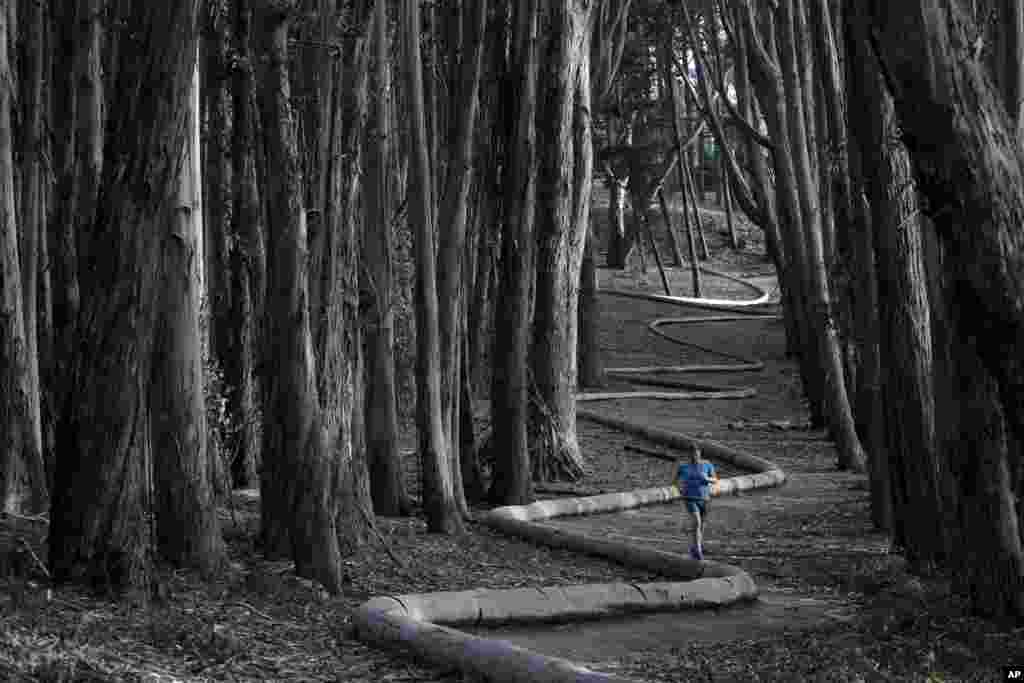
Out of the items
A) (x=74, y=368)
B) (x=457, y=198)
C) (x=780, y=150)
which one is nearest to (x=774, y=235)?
(x=780, y=150)

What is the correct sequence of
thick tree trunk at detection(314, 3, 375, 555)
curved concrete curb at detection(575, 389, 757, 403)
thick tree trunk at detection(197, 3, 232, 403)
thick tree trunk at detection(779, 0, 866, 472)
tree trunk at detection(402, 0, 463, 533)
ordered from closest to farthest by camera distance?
thick tree trunk at detection(314, 3, 375, 555) → tree trunk at detection(402, 0, 463, 533) → thick tree trunk at detection(197, 3, 232, 403) → thick tree trunk at detection(779, 0, 866, 472) → curved concrete curb at detection(575, 389, 757, 403)

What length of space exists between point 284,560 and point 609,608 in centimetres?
242

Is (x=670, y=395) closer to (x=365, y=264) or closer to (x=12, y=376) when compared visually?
(x=365, y=264)

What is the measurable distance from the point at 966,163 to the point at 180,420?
536cm

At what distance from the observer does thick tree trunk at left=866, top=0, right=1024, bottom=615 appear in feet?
22.5

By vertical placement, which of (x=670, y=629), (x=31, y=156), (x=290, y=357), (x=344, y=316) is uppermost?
(x=31, y=156)

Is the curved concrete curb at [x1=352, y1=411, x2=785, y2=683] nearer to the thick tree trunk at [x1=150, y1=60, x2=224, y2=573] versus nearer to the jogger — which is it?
the jogger

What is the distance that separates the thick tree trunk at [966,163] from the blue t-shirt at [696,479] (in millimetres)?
4748

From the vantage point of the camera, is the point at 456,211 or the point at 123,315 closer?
the point at 123,315

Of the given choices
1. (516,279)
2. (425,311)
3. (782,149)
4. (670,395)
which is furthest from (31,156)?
(670,395)

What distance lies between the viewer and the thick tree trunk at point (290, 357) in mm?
9969

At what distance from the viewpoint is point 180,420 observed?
9.64 meters

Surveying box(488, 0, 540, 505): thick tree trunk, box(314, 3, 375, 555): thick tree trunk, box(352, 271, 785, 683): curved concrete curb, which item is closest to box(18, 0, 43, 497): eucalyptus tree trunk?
box(314, 3, 375, 555): thick tree trunk

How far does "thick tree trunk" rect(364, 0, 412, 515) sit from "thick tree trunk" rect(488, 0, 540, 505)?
1.37 m
